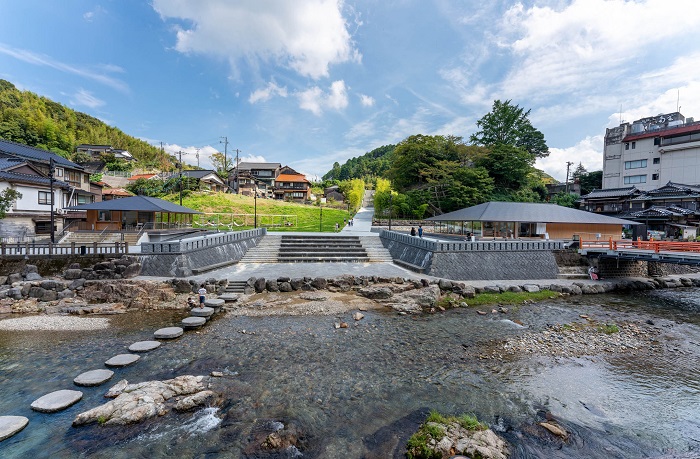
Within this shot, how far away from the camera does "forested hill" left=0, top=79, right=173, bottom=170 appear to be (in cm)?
5503

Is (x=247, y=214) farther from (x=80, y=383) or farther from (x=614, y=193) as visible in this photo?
(x=614, y=193)

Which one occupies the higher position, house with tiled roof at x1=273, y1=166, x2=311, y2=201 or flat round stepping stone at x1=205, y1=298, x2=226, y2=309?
house with tiled roof at x1=273, y1=166, x2=311, y2=201

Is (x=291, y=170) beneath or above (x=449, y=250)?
above

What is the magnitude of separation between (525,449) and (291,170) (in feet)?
252

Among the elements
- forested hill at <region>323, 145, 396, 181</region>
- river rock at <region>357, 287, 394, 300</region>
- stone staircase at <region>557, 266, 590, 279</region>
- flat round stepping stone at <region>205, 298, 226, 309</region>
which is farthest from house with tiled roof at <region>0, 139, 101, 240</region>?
forested hill at <region>323, 145, 396, 181</region>

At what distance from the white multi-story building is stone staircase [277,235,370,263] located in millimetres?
46397

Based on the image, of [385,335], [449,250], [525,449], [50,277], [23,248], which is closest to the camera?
[525,449]

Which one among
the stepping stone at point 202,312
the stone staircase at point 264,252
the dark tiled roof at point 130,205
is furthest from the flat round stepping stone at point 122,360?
the dark tiled roof at point 130,205

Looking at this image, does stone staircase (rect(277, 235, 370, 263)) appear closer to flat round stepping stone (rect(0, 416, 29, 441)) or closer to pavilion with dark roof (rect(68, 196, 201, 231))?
pavilion with dark roof (rect(68, 196, 201, 231))

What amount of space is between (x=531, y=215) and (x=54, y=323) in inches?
1168

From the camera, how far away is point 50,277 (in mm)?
16016

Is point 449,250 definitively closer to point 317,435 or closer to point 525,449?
point 525,449

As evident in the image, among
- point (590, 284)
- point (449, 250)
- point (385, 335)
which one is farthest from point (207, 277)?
point (590, 284)

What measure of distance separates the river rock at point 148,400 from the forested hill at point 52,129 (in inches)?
2836
